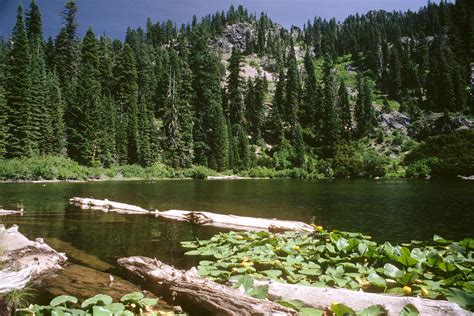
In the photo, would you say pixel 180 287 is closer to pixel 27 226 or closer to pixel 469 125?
pixel 27 226

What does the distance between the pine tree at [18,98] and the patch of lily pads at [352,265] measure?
50332 millimetres

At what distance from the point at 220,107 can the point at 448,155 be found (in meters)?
46.7

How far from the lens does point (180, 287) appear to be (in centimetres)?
549

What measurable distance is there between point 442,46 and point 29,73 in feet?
383

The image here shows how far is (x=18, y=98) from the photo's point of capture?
51.8m

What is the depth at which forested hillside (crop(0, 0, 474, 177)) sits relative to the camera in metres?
56.9

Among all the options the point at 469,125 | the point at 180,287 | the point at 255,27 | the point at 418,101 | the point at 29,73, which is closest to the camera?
A: the point at 180,287

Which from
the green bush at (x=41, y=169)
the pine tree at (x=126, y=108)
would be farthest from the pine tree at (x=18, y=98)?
the pine tree at (x=126, y=108)

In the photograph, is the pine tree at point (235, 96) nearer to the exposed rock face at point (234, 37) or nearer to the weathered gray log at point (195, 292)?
the exposed rock face at point (234, 37)

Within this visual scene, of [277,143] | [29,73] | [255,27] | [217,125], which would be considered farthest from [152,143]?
[255,27]

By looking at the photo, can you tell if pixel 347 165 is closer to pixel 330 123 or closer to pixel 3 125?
pixel 330 123

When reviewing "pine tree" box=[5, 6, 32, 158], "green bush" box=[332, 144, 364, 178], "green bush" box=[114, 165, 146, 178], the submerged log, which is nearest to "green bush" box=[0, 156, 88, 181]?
"pine tree" box=[5, 6, 32, 158]

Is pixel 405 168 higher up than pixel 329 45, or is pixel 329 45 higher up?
pixel 329 45

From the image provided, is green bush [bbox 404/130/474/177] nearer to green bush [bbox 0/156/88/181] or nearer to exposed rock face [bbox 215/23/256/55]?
green bush [bbox 0/156/88/181]
